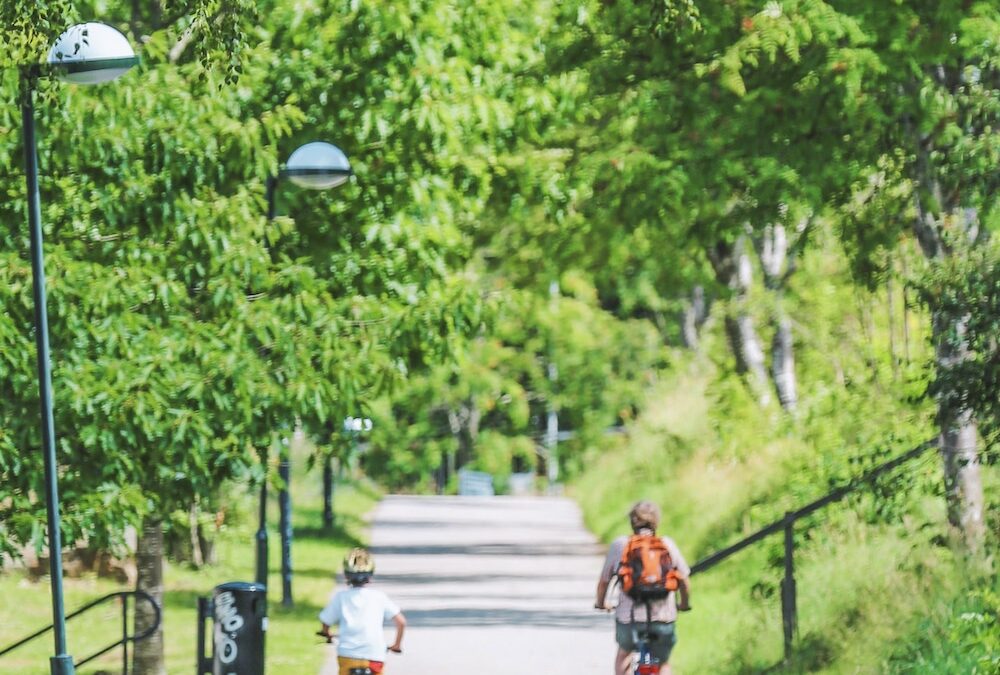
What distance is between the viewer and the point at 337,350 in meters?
13.0

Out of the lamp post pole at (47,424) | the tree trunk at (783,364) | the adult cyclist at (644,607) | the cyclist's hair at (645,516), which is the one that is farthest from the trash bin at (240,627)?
the tree trunk at (783,364)

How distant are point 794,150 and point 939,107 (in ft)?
4.16

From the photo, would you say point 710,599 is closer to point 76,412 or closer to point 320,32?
point 320,32

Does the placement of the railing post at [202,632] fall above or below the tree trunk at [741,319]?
below

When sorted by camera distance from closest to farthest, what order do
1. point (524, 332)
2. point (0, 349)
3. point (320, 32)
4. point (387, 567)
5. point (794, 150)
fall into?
point (0, 349)
point (794, 150)
point (320, 32)
point (387, 567)
point (524, 332)

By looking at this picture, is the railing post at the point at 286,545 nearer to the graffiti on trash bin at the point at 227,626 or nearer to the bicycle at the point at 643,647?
the graffiti on trash bin at the point at 227,626

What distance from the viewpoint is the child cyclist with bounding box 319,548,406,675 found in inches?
395

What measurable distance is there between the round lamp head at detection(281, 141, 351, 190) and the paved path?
402 cm

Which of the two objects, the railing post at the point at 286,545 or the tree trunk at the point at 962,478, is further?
the railing post at the point at 286,545

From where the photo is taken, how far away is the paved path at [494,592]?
15.6 m

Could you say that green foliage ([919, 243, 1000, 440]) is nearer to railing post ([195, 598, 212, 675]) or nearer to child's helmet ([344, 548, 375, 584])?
child's helmet ([344, 548, 375, 584])

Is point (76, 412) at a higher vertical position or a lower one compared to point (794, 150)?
lower

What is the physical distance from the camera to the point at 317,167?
1357 centimetres

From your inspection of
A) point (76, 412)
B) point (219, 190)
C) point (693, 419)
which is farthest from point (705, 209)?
point (693, 419)
